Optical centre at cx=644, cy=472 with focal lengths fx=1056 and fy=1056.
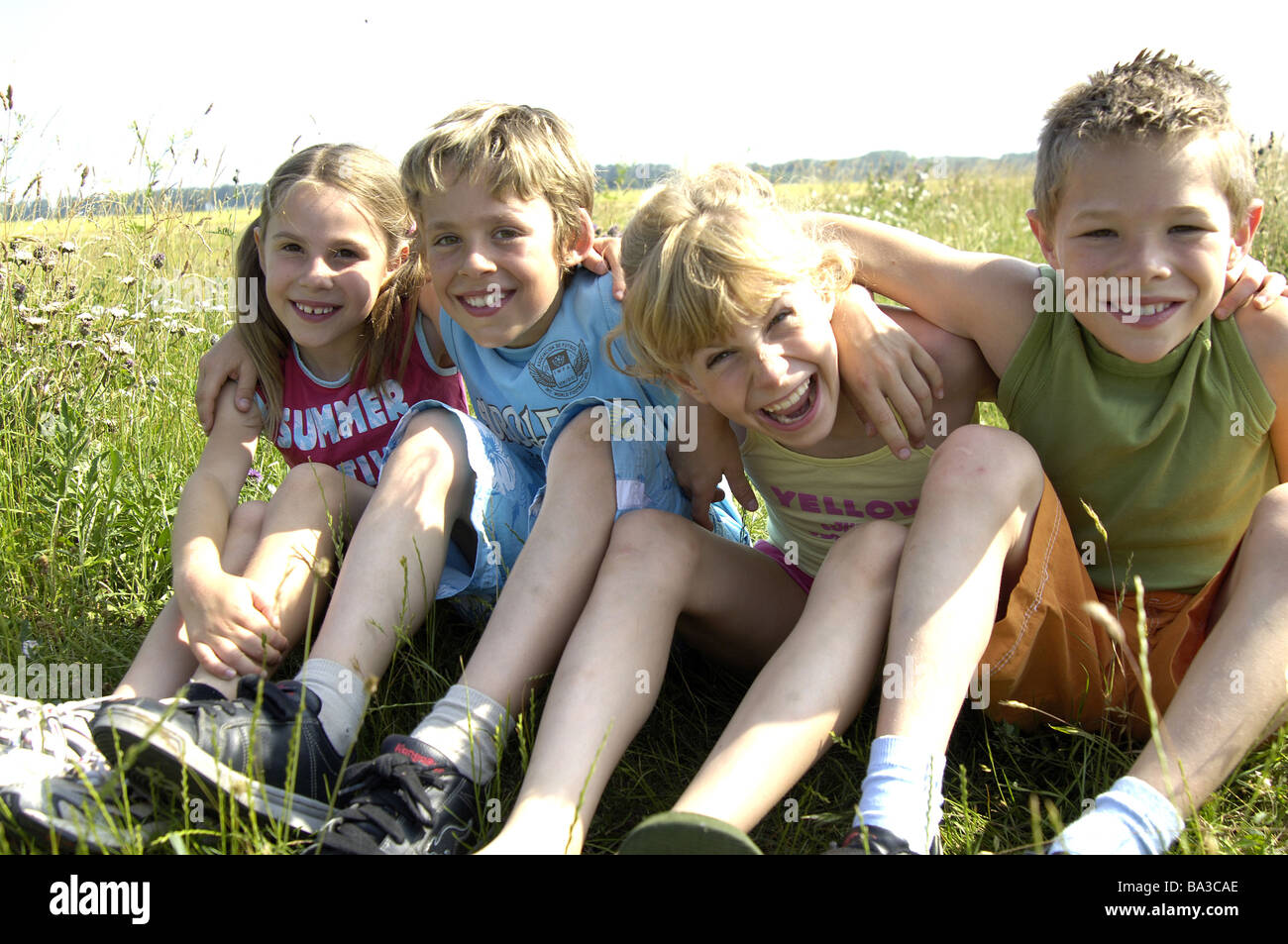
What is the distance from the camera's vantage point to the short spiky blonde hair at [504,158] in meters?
2.43

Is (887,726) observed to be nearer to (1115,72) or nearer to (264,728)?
(264,728)

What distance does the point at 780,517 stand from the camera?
245 centimetres

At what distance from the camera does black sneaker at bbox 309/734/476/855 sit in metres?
1.68

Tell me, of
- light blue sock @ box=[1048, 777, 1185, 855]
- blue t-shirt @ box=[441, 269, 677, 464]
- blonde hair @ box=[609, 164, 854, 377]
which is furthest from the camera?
blue t-shirt @ box=[441, 269, 677, 464]

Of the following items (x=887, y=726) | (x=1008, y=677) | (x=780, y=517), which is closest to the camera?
(x=887, y=726)

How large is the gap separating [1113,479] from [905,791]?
856mm

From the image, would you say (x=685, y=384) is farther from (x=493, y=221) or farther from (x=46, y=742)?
(x=46, y=742)

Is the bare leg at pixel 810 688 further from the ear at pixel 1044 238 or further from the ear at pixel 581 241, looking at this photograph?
the ear at pixel 581 241

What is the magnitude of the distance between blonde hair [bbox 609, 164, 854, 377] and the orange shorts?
2.06 feet

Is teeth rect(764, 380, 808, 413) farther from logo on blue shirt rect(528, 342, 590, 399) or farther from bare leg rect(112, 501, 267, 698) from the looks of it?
bare leg rect(112, 501, 267, 698)

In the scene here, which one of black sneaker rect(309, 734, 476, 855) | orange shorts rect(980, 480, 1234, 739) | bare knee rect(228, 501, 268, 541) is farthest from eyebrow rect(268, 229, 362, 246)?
orange shorts rect(980, 480, 1234, 739)
